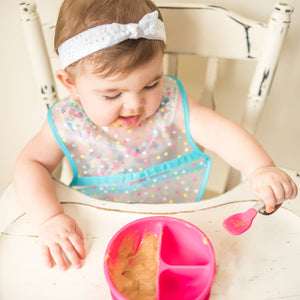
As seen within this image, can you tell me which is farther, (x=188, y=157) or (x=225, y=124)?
(x=188, y=157)

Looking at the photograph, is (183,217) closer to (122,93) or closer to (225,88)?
(122,93)

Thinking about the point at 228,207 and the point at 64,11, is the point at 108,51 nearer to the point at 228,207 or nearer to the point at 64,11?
the point at 64,11

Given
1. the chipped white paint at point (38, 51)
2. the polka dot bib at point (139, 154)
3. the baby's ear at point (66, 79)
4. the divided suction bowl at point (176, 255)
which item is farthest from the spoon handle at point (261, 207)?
the chipped white paint at point (38, 51)

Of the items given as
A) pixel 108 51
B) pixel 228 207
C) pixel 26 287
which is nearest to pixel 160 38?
pixel 108 51

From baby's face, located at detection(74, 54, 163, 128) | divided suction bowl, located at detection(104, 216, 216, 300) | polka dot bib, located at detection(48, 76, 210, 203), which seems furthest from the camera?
polka dot bib, located at detection(48, 76, 210, 203)

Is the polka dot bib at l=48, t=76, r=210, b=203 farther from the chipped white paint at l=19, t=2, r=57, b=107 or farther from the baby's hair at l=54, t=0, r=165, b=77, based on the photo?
the baby's hair at l=54, t=0, r=165, b=77

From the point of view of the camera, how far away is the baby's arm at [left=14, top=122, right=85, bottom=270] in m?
0.53

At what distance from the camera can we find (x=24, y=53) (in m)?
0.92

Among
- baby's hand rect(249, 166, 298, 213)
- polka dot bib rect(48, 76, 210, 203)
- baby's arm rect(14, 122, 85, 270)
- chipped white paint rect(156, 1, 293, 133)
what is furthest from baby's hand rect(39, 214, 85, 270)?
chipped white paint rect(156, 1, 293, 133)

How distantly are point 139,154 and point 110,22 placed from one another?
13.2 inches

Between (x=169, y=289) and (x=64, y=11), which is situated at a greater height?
(x=64, y=11)

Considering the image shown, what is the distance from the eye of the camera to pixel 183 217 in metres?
0.58

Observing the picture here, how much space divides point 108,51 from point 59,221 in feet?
1.00

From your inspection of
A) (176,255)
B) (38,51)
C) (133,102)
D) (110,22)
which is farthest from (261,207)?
(38,51)
